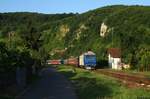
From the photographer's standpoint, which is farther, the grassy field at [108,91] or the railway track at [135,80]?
the railway track at [135,80]

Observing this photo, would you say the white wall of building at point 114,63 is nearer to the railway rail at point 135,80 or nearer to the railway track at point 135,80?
the railway track at point 135,80

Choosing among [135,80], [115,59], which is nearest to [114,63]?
[115,59]

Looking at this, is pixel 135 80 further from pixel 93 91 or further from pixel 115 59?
pixel 115 59

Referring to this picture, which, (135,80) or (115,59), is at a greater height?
(115,59)

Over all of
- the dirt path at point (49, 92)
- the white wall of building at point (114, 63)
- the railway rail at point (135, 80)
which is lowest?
the dirt path at point (49, 92)

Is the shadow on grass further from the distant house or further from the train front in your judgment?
the distant house

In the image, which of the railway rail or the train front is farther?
the train front

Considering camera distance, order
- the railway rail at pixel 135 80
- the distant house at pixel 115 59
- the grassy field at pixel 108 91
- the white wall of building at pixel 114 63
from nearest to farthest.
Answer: the grassy field at pixel 108 91, the railway rail at pixel 135 80, the white wall of building at pixel 114 63, the distant house at pixel 115 59

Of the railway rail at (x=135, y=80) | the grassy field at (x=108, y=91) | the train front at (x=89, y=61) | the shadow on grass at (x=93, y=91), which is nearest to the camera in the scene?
the grassy field at (x=108, y=91)

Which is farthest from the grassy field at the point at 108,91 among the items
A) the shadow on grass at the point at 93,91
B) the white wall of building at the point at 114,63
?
the white wall of building at the point at 114,63

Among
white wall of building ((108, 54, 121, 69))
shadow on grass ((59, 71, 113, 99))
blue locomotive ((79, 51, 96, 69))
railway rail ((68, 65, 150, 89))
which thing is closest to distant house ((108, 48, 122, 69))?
white wall of building ((108, 54, 121, 69))

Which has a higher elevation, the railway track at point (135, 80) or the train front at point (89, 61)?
the train front at point (89, 61)

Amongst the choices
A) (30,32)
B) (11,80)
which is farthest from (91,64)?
(11,80)

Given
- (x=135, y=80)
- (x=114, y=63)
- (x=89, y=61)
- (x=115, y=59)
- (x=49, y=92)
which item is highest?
(x=115, y=59)
